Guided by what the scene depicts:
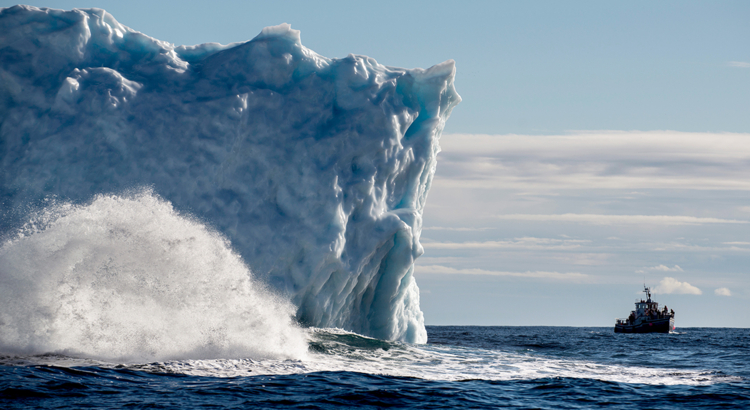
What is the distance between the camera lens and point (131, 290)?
14.5 meters

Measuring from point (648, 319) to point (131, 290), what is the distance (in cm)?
5920


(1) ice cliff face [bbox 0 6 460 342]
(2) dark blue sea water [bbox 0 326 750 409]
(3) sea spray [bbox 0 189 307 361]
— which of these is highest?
(1) ice cliff face [bbox 0 6 460 342]

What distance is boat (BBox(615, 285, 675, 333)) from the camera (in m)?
62.9

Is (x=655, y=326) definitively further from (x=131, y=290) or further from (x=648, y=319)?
(x=131, y=290)

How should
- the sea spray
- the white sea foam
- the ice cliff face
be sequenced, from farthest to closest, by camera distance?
the ice cliff face, the sea spray, the white sea foam

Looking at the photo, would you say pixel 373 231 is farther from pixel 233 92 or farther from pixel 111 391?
pixel 111 391

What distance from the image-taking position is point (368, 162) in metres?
18.3

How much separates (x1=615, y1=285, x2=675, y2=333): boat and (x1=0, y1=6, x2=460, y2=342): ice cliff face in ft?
168

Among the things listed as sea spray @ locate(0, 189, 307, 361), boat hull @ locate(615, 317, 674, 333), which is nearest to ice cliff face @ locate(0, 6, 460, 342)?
sea spray @ locate(0, 189, 307, 361)

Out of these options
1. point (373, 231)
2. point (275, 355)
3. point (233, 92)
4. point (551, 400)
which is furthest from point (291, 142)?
point (551, 400)

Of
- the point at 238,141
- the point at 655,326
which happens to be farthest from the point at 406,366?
the point at 655,326

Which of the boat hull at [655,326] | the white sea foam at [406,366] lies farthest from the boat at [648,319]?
the white sea foam at [406,366]

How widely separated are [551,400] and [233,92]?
1135cm

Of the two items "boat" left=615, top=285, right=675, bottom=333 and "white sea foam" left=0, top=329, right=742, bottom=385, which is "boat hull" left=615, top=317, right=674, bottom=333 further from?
"white sea foam" left=0, top=329, right=742, bottom=385
